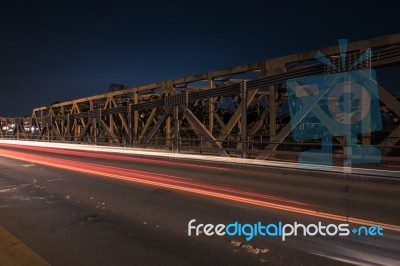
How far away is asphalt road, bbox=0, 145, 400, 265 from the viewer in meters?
4.50

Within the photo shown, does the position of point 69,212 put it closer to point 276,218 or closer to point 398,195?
point 276,218

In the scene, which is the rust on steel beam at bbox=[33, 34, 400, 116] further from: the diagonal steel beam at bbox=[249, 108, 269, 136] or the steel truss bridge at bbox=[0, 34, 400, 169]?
the diagonal steel beam at bbox=[249, 108, 269, 136]

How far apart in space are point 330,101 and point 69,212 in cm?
1864

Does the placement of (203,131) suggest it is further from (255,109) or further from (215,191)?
(255,109)

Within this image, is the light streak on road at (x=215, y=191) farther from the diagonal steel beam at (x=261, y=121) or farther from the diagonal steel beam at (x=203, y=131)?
the diagonal steel beam at (x=261, y=121)

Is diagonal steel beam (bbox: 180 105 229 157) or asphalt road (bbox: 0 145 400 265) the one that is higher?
diagonal steel beam (bbox: 180 105 229 157)

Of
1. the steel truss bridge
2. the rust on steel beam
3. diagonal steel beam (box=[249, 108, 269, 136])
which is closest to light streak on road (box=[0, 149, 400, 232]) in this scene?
the steel truss bridge

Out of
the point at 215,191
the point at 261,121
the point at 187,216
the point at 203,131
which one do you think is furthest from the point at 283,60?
the point at 187,216

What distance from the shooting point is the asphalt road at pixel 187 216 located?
14.8 ft

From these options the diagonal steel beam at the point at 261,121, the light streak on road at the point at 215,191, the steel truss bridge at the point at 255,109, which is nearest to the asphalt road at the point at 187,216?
the light streak on road at the point at 215,191

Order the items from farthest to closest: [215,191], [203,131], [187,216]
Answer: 1. [203,131]
2. [215,191]
3. [187,216]

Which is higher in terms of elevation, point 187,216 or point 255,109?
point 255,109

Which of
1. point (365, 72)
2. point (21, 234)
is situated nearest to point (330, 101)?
point (365, 72)

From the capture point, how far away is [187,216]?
647cm
